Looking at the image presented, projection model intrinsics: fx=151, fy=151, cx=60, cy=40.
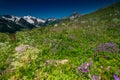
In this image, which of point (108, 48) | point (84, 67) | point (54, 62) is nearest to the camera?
point (84, 67)

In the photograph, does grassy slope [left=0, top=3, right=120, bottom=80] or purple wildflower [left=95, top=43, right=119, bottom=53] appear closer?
grassy slope [left=0, top=3, right=120, bottom=80]

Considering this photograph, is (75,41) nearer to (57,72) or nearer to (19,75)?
(57,72)

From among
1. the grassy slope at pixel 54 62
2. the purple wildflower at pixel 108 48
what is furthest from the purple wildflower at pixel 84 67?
the purple wildflower at pixel 108 48

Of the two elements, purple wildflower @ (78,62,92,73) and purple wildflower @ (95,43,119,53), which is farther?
purple wildflower @ (95,43,119,53)

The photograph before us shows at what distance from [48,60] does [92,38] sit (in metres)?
8.55

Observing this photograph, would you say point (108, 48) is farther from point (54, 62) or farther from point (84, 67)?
point (54, 62)

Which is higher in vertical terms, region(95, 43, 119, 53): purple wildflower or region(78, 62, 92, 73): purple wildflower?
region(95, 43, 119, 53): purple wildflower

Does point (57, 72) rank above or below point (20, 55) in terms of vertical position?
below

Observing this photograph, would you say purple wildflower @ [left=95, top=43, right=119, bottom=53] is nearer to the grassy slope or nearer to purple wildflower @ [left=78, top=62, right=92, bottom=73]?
the grassy slope

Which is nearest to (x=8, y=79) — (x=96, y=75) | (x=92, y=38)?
(x=96, y=75)

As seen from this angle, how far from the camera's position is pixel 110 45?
16.5 meters

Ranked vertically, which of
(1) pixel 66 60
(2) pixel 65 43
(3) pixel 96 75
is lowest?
(3) pixel 96 75

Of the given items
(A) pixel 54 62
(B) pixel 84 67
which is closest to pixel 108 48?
(B) pixel 84 67

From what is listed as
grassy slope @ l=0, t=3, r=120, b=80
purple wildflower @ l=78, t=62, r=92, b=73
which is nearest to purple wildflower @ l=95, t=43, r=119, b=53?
grassy slope @ l=0, t=3, r=120, b=80
